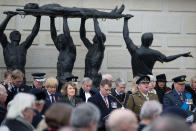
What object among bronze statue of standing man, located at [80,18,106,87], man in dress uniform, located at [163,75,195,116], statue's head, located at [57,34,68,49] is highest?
statue's head, located at [57,34,68,49]

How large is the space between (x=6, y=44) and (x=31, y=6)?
118 cm

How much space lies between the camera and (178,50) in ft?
51.0

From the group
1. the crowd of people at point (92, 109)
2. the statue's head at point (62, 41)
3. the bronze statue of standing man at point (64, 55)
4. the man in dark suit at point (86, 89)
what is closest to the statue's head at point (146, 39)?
the crowd of people at point (92, 109)

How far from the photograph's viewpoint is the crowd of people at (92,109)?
442cm

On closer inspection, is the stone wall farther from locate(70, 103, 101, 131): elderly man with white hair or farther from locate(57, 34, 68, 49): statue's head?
locate(70, 103, 101, 131): elderly man with white hair

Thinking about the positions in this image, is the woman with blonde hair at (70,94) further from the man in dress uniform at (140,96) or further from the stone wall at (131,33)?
the stone wall at (131,33)

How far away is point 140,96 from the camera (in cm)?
916

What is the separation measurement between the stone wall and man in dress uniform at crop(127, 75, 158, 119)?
5339mm

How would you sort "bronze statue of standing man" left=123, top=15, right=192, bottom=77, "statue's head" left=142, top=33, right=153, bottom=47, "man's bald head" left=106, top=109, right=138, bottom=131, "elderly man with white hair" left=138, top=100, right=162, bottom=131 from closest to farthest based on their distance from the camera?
1. "man's bald head" left=106, top=109, right=138, bottom=131
2. "elderly man with white hair" left=138, top=100, right=162, bottom=131
3. "statue's head" left=142, top=33, right=153, bottom=47
4. "bronze statue of standing man" left=123, top=15, right=192, bottom=77

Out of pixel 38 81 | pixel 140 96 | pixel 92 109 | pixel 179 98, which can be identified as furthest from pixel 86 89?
pixel 92 109

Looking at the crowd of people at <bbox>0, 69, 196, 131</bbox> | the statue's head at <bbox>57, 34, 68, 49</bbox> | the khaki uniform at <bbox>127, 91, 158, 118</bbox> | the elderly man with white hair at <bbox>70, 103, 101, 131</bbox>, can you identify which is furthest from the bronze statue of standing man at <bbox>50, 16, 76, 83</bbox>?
the elderly man with white hair at <bbox>70, 103, 101, 131</bbox>

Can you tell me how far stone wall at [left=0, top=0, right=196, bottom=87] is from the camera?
14.3m

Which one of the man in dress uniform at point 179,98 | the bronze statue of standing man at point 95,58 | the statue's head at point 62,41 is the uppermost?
the statue's head at point 62,41

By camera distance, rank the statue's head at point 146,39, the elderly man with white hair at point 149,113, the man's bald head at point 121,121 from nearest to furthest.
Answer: the man's bald head at point 121,121 → the elderly man with white hair at point 149,113 → the statue's head at point 146,39
